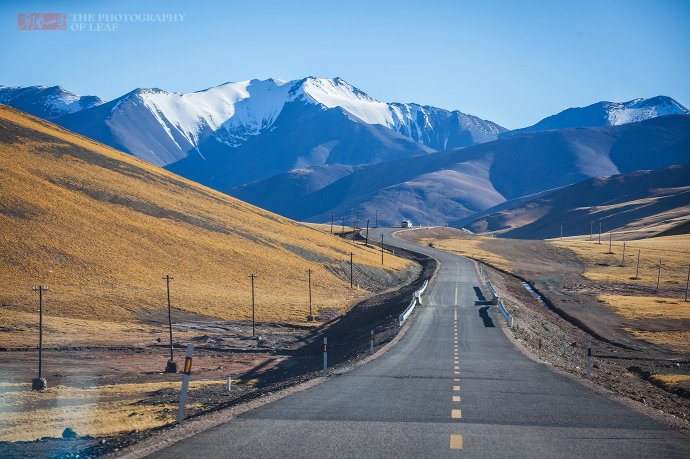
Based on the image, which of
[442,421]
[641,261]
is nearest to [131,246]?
[442,421]

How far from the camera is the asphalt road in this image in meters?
A: 11.2

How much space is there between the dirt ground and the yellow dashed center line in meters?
6.79

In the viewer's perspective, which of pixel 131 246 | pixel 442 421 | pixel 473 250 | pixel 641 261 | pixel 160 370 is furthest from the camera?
pixel 473 250

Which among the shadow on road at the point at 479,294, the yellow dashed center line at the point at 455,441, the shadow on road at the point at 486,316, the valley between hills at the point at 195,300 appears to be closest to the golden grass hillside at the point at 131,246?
the valley between hills at the point at 195,300

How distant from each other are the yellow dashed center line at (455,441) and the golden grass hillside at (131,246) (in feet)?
131

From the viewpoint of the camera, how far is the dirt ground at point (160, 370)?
1888 centimetres

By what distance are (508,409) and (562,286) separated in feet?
268

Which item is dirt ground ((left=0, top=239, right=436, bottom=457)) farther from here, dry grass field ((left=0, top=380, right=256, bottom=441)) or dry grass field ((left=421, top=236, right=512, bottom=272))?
dry grass field ((left=421, top=236, right=512, bottom=272))

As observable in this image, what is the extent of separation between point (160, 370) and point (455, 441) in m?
27.7

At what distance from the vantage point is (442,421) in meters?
13.6

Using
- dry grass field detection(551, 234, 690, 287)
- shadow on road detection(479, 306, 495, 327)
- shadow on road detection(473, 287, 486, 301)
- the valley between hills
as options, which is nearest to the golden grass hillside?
the valley between hills

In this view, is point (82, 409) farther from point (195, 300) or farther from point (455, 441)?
point (195, 300)

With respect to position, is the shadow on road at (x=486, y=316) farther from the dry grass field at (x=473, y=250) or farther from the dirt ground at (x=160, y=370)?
the dry grass field at (x=473, y=250)

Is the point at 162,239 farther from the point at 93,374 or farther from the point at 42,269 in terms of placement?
the point at 93,374
